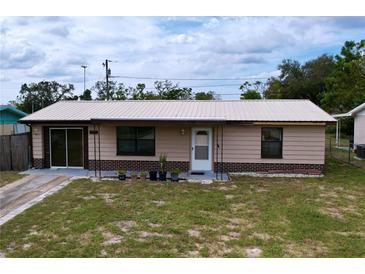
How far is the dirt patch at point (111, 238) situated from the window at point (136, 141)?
703 centimetres

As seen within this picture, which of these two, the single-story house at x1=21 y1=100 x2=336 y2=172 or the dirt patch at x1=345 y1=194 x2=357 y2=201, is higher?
the single-story house at x1=21 y1=100 x2=336 y2=172

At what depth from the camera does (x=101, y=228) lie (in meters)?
6.48

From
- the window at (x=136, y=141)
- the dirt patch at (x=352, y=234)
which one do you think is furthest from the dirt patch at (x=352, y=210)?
the window at (x=136, y=141)

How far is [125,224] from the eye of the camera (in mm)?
6777

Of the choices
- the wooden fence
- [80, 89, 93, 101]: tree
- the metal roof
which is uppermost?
[80, 89, 93, 101]: tree

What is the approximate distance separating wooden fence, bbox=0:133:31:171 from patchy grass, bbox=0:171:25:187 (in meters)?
0.50

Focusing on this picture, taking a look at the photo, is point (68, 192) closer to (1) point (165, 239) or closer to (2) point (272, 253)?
(1) point (165, 239)

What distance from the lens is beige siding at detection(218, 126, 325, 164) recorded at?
12391 mm

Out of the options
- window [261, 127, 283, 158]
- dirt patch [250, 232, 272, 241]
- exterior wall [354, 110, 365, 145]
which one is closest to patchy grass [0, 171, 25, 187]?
dirt patch [250, 232, 272, 241]

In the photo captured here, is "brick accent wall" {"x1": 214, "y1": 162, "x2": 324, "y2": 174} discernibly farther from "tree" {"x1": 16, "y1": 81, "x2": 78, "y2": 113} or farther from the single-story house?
"tree" {"x1": 16, "y1": 81, "x2": 78, "y2": 113}

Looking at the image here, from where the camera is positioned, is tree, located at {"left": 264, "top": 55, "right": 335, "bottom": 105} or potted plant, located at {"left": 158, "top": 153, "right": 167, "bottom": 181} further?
tree, located at {"left": 264, "top": 55, "right": 335, "bottom": 105}

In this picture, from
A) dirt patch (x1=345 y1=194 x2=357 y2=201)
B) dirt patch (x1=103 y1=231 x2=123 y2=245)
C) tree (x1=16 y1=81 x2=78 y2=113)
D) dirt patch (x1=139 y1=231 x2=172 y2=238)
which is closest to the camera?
dirt patch (x1=103 y1=231 x2=123 y2=245)

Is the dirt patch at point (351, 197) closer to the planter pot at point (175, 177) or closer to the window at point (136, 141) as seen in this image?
the planter pot at point (175, 177)

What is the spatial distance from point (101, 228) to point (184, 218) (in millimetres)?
1754
